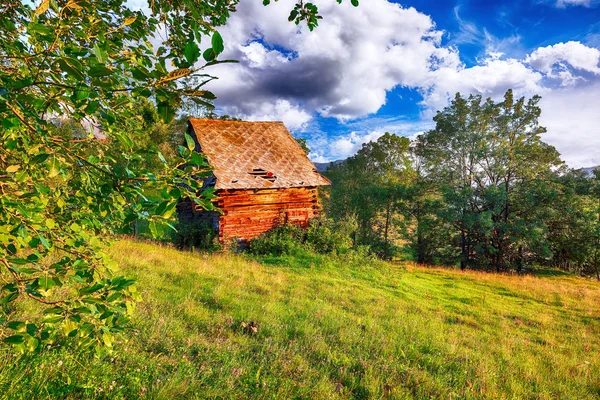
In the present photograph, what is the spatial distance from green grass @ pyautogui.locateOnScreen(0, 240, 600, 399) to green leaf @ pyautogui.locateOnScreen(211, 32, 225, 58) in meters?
2.62

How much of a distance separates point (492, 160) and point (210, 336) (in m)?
28.6

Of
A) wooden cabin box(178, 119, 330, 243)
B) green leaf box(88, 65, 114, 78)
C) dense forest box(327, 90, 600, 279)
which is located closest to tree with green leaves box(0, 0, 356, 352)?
green leaf box(88, 65, 114, 78)

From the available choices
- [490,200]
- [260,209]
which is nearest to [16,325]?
[260,209]

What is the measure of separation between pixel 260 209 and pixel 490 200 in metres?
19.7

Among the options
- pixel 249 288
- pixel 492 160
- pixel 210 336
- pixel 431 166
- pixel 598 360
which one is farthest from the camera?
pixel 431 166

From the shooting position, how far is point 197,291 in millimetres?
6445

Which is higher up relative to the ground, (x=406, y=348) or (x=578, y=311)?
(x=406, y=348)

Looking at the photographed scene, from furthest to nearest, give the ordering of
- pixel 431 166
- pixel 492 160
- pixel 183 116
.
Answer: pixel 183 116 → pixel 431 166 → pixel 492 160

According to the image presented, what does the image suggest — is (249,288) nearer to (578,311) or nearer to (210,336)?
(210,336)

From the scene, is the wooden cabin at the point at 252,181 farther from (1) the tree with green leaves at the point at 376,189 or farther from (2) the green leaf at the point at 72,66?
Result: (2) the green leaf at the point at 72,66

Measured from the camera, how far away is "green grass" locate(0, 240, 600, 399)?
2.90 meters

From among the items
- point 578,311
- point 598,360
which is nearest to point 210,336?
point 598,360

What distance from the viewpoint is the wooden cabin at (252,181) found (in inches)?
589

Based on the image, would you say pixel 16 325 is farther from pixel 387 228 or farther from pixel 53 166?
pixel 387 228
